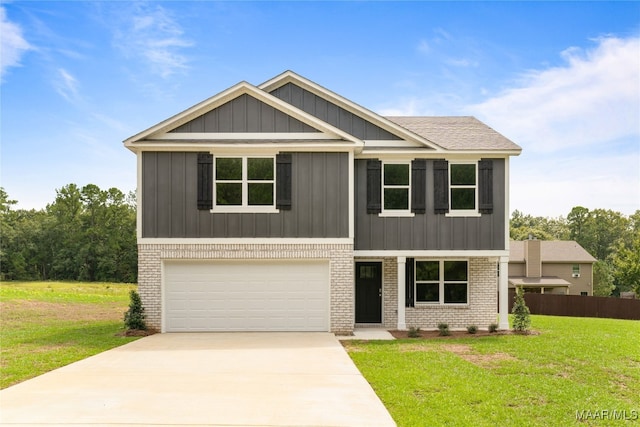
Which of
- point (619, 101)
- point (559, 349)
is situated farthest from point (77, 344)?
point (619, 101)

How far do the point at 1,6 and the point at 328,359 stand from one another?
1231 cm

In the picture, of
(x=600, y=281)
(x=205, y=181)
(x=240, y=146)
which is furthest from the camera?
(x=600, y=281)

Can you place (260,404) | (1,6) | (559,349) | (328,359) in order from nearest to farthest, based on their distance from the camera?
(260,404) → (328,359) → (559,349) → (1,6)

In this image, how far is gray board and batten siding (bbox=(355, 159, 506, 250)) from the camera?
16.2 meters

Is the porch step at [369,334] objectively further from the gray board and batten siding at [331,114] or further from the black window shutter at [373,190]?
the gray board and batten siding at [331,114]

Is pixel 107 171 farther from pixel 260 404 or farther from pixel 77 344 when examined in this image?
pixel 260 404

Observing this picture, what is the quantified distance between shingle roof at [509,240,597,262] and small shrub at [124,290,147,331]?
3175cm

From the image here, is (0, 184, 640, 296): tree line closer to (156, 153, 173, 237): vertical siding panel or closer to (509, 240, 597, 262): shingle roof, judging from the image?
(509, 240, 597, 262): shingle roof

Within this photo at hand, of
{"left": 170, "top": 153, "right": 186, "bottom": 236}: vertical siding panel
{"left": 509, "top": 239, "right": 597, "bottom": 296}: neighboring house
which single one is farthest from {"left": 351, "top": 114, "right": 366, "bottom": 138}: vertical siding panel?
{"left": 509, "top": 239, "right": 597, "bottom": 296}: neighboring house

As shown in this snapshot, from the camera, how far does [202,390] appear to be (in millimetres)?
8352

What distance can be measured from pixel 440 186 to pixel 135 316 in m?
9.51

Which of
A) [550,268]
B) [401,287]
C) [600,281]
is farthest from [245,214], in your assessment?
[600,281]

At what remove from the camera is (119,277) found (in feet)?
165

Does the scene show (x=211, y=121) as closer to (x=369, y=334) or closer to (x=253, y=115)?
(x=253, y=115)
